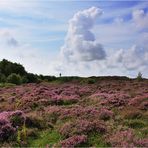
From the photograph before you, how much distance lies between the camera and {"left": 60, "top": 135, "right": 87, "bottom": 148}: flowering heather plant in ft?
59.9

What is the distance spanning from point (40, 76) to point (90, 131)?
325 feet

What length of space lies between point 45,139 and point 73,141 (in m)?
2.21

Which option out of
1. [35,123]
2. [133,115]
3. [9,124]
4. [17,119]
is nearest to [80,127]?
[35,123]

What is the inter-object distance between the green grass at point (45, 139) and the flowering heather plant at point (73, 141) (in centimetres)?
94

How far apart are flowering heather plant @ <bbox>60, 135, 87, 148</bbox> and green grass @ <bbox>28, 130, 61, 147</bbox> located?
37.0 inches

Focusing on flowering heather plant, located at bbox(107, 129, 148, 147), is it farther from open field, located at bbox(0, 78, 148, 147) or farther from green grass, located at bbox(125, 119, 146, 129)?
green grass, located at bbox(125, 119, 146, 129)

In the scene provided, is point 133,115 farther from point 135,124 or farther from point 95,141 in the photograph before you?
point 95,141

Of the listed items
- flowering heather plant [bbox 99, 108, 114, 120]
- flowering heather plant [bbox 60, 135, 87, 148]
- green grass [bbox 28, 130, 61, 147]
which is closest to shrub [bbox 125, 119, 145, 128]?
flowering heather plant [bbox 99, 108, 114, 120]

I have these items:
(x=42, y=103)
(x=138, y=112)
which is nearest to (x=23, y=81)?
(x=42, y=103)

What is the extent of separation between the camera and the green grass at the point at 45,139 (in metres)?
19.5

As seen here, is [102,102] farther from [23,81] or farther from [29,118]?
[23,81]

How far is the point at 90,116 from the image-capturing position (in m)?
25.0

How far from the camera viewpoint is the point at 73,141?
736 inches

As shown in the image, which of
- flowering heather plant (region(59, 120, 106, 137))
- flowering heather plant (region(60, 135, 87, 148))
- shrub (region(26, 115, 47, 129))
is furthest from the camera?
shrub (region(26, 115, 47, 129))
